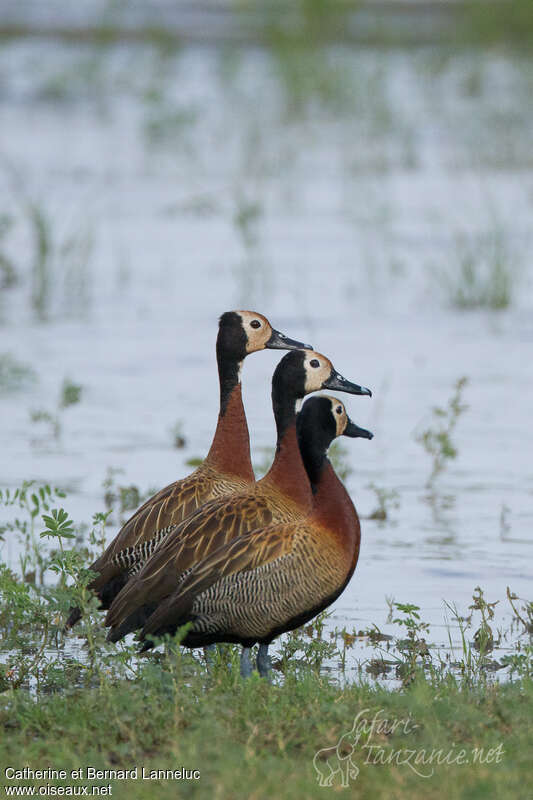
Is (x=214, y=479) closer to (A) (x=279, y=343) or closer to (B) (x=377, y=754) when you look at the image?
(A) (x=279, y=343)

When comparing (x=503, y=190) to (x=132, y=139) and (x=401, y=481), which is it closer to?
(x=132, y=139)

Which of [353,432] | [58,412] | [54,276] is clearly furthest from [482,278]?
[353,432]

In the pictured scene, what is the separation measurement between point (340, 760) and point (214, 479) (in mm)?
1853

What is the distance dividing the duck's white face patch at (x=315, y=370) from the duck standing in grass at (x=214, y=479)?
42 cm

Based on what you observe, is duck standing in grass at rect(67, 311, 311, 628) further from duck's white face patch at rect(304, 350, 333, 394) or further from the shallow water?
the shallow water

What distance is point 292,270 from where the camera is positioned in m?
14.7

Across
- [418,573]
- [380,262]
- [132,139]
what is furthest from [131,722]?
[132,139]

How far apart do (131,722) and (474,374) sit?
689 centimetres

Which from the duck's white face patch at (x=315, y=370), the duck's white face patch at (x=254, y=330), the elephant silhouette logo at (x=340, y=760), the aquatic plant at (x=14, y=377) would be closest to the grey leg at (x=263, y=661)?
the elephant silhouette logo at (x=340, y=760)

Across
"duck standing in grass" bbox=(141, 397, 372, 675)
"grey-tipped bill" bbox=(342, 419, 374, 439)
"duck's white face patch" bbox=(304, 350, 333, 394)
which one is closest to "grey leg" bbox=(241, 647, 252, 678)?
"duck standing in grass" bbox=(141, 397, 372, 675)

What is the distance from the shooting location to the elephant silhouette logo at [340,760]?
4195mm

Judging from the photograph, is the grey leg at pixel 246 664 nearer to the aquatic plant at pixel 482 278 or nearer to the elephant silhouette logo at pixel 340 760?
Result: the elephant silhouette logo at pixel 340 760

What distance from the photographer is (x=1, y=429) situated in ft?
31.8

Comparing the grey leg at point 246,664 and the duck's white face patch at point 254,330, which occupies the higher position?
the duck's white face patch at point 254,330
